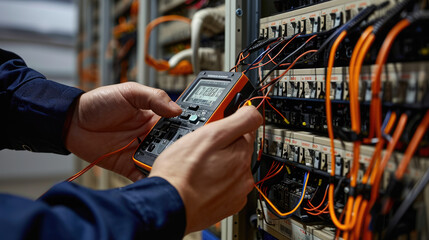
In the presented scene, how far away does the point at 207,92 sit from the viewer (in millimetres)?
839

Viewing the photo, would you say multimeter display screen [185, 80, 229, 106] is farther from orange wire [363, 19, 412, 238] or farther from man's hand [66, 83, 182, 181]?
orange wire [363, 19, 412, 238]

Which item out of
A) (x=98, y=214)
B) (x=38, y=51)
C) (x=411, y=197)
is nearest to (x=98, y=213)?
(x=98, y=214)

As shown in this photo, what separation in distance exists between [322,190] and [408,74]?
1.09 feet

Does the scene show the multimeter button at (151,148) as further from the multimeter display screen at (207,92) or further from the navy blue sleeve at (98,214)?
the navy blue sleeve at (98,214)

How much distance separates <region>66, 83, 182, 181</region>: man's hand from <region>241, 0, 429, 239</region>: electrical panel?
32cm

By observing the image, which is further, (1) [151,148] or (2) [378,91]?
(1) [151,148]

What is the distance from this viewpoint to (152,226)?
500 mm

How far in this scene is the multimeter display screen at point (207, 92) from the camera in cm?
80

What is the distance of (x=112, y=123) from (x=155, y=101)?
24 centimetres

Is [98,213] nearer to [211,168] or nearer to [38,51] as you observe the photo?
[211,168]

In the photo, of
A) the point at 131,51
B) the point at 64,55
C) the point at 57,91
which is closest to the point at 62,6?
the point at 64,55

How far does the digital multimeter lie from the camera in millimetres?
765

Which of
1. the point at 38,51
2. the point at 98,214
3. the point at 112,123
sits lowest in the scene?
the point at 98,214

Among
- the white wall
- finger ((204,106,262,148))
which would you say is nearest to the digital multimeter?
finger ((204,106,262,148))
